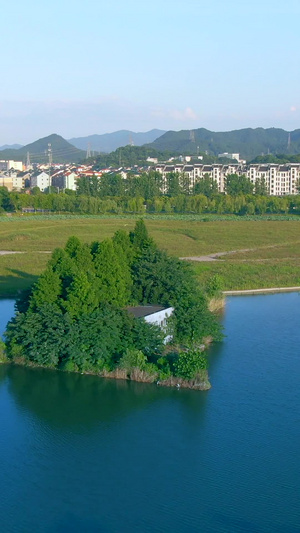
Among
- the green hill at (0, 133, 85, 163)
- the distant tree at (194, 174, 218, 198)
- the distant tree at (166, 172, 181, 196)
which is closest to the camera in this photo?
the distant tree at (166, 172, 181, 196)

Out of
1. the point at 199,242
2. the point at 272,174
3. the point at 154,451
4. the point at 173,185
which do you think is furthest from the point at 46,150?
the point at 154,451

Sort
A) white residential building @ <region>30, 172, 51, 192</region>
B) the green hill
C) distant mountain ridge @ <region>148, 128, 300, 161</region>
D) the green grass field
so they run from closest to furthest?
the green grass field → white residential building @ <region>30, 172, 51, 192</region> → the green hill → distant mountain ridge @ <region>148, 128, 300, 161</region>

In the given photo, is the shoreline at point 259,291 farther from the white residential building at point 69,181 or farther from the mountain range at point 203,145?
the mountain range at point 203,145

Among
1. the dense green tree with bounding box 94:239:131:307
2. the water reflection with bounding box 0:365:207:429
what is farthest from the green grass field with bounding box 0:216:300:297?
the water reflection with bounding box 0:365:207:429

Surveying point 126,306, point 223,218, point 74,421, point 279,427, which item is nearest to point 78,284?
point 126,306

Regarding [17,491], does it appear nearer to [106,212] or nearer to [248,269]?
[248,269]

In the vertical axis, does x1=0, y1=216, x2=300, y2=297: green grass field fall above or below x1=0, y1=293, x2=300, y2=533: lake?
above

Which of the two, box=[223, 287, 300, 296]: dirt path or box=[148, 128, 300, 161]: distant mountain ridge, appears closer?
box=[223, 287, 300, 296]: dirt path

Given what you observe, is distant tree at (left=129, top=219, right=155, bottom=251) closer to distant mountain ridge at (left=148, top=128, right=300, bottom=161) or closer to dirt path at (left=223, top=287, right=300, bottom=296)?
dirt path at (left=223, top=287, right=300, bottom=296)
